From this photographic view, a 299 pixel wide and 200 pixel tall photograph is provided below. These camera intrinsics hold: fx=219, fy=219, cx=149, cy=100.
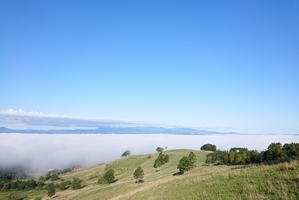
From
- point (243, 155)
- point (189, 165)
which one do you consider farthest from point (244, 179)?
point (243, 155)

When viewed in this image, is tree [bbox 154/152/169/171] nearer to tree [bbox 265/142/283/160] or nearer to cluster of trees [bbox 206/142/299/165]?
cluster of trees [bbox 206/142/299/165]

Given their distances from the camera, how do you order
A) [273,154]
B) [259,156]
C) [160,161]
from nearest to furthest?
[273,154], [259,156], [160,161]

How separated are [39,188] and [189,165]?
550ft

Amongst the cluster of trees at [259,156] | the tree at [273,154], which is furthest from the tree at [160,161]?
the tree at [273,154]

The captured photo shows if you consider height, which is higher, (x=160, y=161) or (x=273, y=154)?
(x=273, y=154)

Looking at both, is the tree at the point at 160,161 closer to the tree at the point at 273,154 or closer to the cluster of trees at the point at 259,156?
the cluster of trees at the point at 259,156

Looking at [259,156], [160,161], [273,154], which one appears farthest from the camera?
[160,161]

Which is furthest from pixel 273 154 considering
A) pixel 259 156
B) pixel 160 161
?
pixel 160 161

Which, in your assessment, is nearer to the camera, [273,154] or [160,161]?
[273,154]

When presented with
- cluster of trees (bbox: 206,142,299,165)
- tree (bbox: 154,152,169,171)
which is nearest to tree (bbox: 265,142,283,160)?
cluster of trees (bbox: 206,142,299,165)

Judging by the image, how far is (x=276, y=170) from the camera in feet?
60.6

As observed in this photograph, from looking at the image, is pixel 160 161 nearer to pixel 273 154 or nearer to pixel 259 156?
pixel 259 156

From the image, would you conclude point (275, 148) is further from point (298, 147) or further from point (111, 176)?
point (111, 176)

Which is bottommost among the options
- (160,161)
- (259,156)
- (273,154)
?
(160,161)
